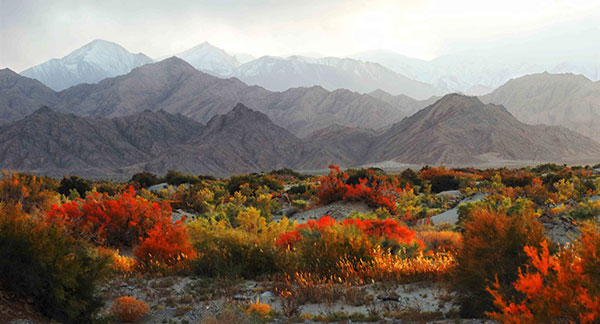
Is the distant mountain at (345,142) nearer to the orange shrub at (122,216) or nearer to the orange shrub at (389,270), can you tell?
the orange shrub at (122,216)

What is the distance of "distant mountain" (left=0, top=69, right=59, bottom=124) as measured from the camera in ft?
450

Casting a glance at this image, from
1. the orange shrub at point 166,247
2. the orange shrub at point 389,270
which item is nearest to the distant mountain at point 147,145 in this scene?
the orange shrub at point 166,247

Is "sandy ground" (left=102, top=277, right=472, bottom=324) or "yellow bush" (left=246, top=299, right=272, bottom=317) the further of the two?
"sandy ground" (left=102, top=277, right=472, bottom=324)

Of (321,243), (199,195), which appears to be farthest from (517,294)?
(199,195)

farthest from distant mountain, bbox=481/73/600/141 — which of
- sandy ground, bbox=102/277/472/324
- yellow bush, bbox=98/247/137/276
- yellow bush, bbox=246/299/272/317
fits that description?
yellow bush, bbox=246/299/272/317

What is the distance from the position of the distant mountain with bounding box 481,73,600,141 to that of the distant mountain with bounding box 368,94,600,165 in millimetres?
24641

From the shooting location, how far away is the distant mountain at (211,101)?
146000 millimetres

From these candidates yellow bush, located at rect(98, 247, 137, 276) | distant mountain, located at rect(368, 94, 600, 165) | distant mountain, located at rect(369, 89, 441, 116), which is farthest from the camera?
distant mountain, located at rect(369, 89, 441, 116)

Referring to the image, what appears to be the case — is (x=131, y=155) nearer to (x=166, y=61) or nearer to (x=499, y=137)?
(x=499, y=137)

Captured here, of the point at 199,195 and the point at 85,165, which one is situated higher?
the point at 199,195

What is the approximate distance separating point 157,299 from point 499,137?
328 ft

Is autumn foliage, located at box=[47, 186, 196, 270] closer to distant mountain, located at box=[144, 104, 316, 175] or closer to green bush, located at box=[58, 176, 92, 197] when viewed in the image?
green bush, located at box=[58, 176, 92, 197]

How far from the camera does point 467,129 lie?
3976 inches

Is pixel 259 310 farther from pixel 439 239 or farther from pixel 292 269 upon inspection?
pixel 439 239
